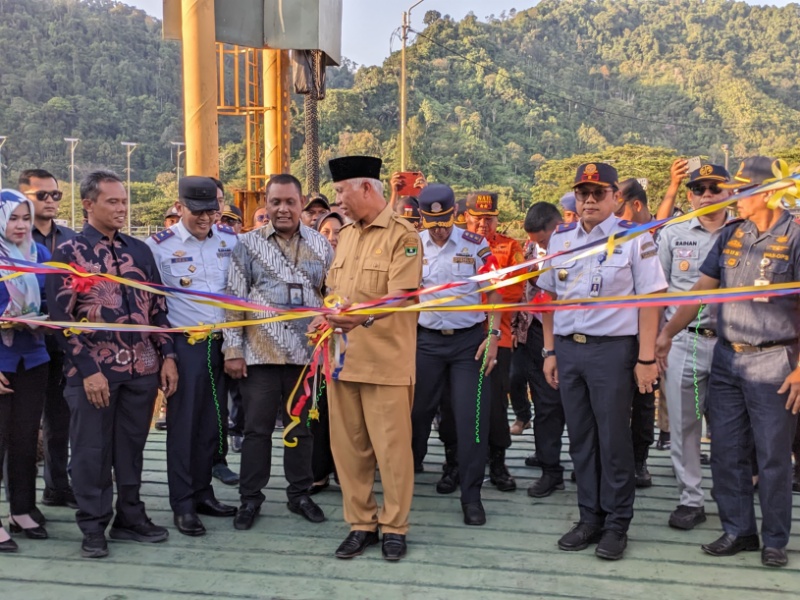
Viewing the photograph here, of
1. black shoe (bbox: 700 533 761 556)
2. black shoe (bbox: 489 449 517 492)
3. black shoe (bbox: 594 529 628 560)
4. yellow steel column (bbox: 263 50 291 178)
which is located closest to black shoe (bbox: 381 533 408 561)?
black shoe (bbox: 594 529 628 560)

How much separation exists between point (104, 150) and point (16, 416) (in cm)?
6917

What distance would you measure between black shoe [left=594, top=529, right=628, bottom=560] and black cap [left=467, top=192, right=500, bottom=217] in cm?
238

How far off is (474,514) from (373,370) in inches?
42.2

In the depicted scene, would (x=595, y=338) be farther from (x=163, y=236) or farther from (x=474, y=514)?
(x=163, y=236)

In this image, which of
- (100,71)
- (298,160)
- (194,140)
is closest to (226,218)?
(194,140)

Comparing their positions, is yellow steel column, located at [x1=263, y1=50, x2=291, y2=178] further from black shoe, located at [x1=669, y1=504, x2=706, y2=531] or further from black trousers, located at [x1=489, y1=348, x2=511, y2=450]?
black shoe, located at [x1=669, y1=504, x2=706, y2=531]

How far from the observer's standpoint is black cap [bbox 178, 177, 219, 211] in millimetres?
4137

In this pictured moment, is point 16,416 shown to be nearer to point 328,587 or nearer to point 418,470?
point 328,587

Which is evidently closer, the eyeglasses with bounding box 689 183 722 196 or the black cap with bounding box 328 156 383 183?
the black cap with bounding box 328 156 383 183

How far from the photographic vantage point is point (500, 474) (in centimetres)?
477

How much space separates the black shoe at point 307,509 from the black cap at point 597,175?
217 centimetres

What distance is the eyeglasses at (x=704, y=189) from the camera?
426 cm

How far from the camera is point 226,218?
6.47 m

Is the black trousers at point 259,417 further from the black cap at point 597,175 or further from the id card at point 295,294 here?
the black cap at point 597,175
